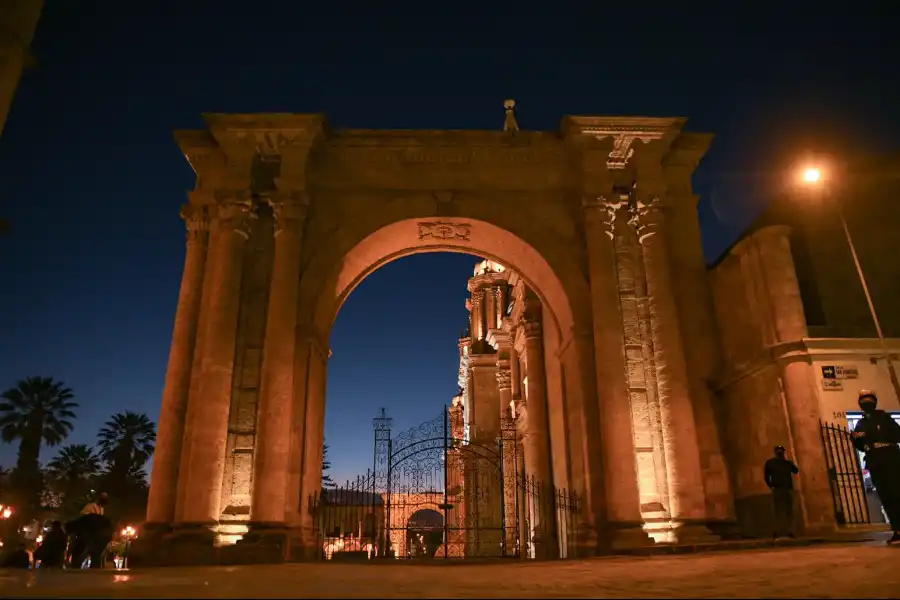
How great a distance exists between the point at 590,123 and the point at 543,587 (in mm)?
11938

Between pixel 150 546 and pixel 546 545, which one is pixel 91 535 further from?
pixel 546 545

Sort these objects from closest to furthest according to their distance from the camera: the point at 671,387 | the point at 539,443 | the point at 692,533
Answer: the point at 692,533
the point at 671,387
the point at 539,443

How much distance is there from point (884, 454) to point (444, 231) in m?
10.3

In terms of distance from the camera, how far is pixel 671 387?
13273mm

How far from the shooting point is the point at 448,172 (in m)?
15.6

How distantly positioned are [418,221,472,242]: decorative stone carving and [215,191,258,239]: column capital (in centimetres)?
405

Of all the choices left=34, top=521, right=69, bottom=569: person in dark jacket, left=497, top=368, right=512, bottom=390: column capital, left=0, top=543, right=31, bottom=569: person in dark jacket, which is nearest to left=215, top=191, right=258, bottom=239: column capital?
left=34, top=521, right=69, bottom=569: person in dark jacket

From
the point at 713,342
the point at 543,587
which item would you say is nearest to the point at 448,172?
the point at 713,342

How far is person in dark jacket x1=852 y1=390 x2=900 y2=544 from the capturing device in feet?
26.9

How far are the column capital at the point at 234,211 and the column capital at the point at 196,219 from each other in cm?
69

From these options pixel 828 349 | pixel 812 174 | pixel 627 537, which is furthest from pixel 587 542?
pixel 812 174

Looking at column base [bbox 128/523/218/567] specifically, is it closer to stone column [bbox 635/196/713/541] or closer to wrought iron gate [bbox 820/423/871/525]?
stone column [bbox 635/196/713/541]

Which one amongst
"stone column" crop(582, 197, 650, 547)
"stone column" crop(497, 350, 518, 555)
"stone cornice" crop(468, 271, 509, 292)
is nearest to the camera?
"stone column" crop(582, 197, 650, 547)

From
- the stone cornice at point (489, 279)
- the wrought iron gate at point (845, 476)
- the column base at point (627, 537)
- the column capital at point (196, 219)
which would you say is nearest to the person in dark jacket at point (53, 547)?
the column capital at point (196, 219)
